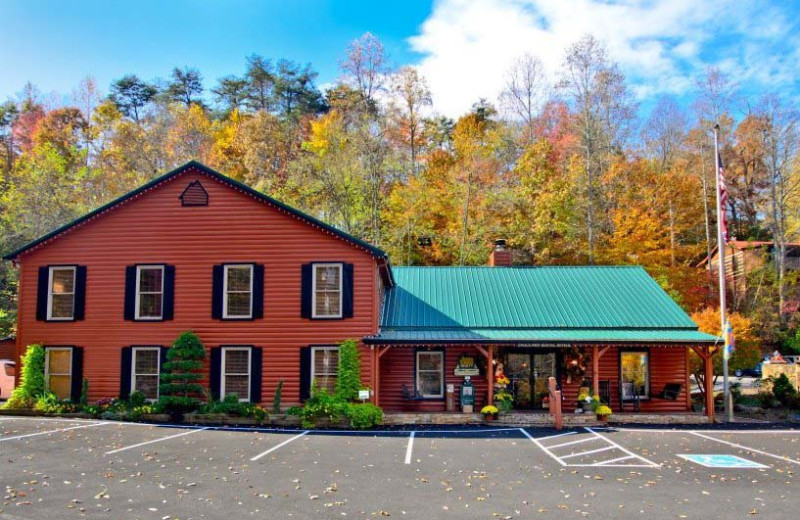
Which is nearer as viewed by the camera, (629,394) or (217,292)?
(217,292)

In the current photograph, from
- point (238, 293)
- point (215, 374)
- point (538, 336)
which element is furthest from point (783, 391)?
point (215, 374)

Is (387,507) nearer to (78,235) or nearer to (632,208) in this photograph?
(78,235)

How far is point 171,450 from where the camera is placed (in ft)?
43.1

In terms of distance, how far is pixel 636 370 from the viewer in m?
20.5

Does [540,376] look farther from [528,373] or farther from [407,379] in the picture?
[407,379]

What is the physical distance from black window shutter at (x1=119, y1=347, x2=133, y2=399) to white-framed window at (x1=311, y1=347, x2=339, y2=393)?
5.40 m

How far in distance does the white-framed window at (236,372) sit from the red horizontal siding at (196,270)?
373 mm

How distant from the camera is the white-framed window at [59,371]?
19.5 metres

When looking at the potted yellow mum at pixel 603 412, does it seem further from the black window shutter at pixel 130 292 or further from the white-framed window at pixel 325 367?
the black window shutter at pixel 130 292

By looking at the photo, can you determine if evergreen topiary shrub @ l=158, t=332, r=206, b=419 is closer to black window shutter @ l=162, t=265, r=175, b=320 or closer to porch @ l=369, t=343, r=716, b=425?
black window shutter @ l=162, t=265, r=175, b=320

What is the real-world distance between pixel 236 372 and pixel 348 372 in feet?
11.1

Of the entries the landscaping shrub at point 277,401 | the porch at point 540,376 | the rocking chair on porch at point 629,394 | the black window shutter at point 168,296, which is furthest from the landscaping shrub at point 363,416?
the rocking chair on porch at point 629,394

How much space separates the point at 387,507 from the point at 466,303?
13.1 meters

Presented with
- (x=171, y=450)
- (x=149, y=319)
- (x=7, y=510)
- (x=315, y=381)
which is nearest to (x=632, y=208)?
(x=315, y=381)
